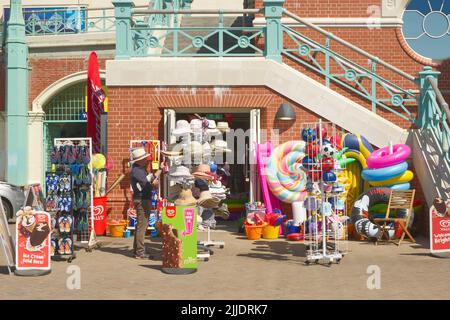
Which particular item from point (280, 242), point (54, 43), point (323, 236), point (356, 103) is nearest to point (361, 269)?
point (323, 236)

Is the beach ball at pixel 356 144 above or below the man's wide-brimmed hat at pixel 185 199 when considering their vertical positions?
above

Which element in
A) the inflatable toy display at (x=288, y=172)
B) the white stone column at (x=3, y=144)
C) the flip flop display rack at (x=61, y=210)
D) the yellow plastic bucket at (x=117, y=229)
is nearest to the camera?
the flip flop display rack at (x=61, y=210)

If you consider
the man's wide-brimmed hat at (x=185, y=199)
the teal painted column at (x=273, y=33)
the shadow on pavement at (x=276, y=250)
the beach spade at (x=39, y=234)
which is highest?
the teal painted column at (x=273, y=33)

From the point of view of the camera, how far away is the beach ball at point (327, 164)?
1012 centimetres

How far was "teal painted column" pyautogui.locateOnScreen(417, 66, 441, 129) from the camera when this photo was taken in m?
12.6

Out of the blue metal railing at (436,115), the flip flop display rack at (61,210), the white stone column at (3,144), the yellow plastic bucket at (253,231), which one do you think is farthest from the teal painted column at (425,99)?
the white stone column at (3,144)

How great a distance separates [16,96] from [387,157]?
12.5 metres

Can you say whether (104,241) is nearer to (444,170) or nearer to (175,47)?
(175,47)

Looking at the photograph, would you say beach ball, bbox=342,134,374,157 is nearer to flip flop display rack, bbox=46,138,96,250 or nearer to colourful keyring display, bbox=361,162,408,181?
colourful keyring display, bbox=361,162,408,181

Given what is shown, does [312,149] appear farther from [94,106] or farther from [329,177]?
[94,106]

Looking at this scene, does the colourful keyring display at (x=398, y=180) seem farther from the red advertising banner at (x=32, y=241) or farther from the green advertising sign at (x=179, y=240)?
the red advertising banner at (x=32, y=241)

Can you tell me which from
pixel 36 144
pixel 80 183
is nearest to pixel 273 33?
pixel 80 183

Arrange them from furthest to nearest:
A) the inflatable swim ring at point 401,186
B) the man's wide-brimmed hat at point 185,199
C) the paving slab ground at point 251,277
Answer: the inflatable swim ring at point 401,186 → the man's wide-brimmed hat at point 185,199 → the paving slab ground at point 251,277

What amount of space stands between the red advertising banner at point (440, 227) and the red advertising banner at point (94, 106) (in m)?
7.64
